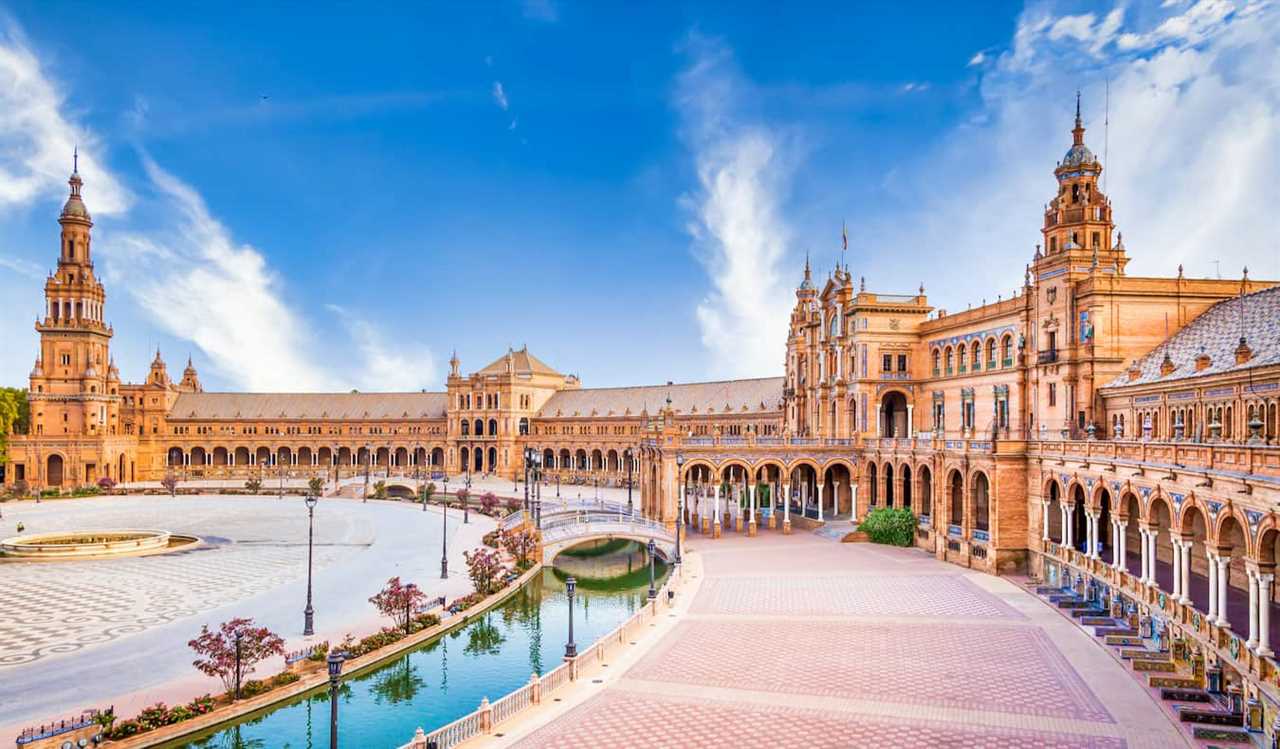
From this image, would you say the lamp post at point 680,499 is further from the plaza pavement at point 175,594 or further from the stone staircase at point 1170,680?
the stone staircase at point 1170,680

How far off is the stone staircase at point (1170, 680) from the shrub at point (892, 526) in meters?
15.9

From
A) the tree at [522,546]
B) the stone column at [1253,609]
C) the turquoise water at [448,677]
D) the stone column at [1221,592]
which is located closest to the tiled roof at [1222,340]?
the stone column at [1221,592]

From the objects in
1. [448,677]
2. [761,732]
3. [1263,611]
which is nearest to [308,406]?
[448,677]

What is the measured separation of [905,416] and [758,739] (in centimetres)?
4819

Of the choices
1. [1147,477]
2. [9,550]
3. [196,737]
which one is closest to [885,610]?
[1147,477]

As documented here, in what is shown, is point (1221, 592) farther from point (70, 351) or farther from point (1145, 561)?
point (70, 351)

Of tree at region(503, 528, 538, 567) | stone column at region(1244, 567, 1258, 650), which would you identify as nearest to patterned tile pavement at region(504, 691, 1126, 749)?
stone column at region(1244, 567, 1258, 650)

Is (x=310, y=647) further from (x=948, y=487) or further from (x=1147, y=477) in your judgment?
(x=948, y=487)

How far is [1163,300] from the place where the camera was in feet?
151

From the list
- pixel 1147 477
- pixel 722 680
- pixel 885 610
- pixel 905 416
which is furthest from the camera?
pixel 905 416

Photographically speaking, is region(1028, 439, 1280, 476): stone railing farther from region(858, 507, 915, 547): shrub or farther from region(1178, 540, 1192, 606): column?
region(858, 507, 915, 547): shrub

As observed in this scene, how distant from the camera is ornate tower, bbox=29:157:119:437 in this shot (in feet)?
325

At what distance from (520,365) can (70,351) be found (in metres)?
54.2

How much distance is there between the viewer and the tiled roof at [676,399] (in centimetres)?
9469
